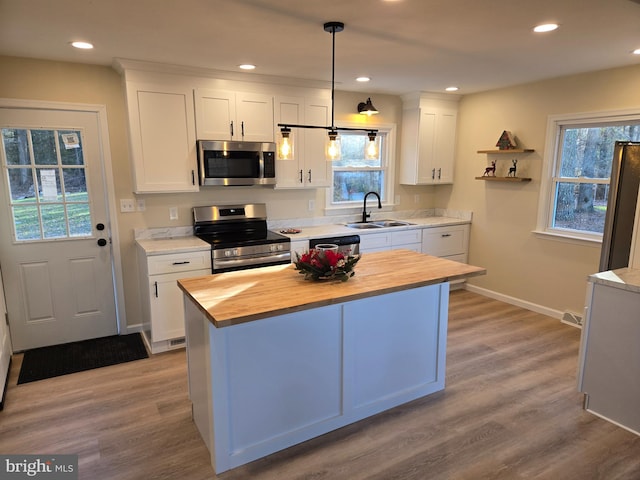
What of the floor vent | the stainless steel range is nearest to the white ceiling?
the stainless steel range

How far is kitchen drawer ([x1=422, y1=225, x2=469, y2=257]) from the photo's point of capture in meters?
4.89

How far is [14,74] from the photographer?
3246mm

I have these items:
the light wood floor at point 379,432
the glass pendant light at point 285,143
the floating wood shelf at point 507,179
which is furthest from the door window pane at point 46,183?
the floating wood shelf at point 507,179

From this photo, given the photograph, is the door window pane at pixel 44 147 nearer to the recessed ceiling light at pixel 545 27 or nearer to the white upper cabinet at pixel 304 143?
the white upper cabinet at pixel 304 143

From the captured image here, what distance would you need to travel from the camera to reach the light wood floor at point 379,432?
2.15 meters

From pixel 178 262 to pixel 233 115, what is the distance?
1448 mm

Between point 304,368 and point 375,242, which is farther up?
point 375,242

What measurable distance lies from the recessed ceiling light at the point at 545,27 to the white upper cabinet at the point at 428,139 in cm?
230

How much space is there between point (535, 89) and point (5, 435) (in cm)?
523

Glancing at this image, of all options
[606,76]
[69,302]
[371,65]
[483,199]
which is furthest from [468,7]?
[69,302]

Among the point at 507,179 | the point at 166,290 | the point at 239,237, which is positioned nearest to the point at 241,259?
the point at 239,237

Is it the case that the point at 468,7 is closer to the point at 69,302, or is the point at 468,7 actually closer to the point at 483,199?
the point at 483,199

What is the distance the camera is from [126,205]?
12.2 ft

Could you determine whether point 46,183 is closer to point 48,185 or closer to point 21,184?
point 48,185
